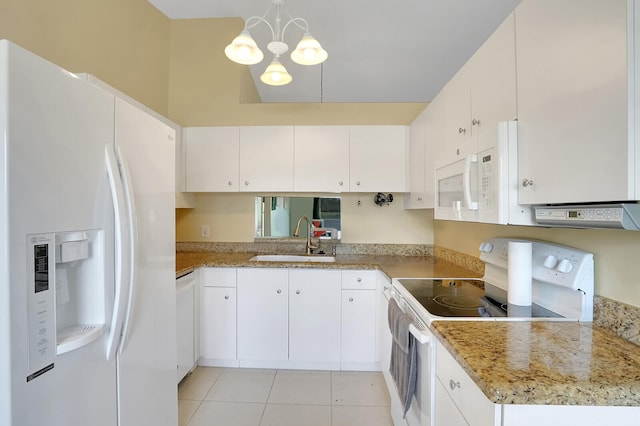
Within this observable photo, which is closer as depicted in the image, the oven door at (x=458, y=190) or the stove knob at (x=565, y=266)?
the stove knob at (x=565, y=266)

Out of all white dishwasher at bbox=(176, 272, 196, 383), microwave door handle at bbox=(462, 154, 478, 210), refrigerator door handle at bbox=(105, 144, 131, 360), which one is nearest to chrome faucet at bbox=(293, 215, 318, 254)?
white dishwasher at bbox=(176, 272, 196, 383)

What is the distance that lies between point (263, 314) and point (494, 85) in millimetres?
2158

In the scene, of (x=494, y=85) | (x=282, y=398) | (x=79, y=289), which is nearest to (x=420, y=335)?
(x=494, y=85)

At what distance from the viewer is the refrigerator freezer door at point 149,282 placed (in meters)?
1.12

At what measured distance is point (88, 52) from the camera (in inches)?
76.1

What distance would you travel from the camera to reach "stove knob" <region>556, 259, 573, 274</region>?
1.13 m

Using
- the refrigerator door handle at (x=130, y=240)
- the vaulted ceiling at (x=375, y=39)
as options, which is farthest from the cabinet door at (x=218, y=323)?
the vaulted ceiling at (x=375, y=39)

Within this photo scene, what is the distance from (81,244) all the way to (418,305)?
51.5 inches

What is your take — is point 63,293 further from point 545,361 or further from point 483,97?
point 483,97

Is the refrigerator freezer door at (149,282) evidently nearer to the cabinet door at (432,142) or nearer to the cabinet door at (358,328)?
the cabinet door at (358,328)

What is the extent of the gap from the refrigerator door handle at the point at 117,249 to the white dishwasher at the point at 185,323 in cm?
103

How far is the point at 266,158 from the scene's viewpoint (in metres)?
2.64

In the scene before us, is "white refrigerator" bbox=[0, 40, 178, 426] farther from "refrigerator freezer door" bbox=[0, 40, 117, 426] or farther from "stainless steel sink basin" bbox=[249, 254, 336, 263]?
"stainless steel sink basin" bbox=[249, 254, 336, 263]

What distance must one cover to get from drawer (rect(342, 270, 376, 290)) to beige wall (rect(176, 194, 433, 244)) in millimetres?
599
